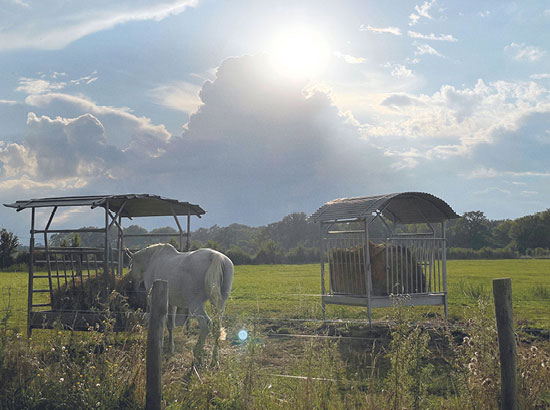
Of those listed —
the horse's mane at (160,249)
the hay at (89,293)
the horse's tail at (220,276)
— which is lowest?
the hay at (89,293)

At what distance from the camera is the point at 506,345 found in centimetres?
556

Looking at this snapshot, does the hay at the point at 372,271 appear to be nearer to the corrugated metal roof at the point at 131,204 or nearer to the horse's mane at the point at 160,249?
the corrugated metal roof at the point at 131,204

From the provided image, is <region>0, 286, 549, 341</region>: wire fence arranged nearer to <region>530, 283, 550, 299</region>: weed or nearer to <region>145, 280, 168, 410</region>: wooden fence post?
<region>145, 280, 168, 410</region>: wooden fence post

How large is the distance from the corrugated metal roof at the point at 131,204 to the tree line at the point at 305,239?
16.2 metres

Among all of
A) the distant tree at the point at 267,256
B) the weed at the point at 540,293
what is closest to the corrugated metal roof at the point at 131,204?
the weed at the point at 540,293

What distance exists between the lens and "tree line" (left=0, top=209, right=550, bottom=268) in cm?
4341

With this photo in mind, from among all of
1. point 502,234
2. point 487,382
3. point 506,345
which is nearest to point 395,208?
point 487,382

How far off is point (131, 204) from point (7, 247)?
33497mm

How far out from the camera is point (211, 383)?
650 centimetres

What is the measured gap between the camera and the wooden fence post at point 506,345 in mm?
5484

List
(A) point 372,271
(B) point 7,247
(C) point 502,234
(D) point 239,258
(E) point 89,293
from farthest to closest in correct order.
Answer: (C) point 502,234
(D) point 239,258
(B) point 7,247
(A) point 372,271
(E) point 89,293

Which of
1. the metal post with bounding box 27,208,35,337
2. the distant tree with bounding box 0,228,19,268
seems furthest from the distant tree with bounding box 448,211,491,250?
the metal post with bounding box 27,208,35,337

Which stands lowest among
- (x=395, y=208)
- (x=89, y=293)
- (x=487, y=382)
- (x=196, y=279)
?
(x=487, y=382)

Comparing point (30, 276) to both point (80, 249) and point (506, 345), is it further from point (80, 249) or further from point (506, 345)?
point (506, 345)
